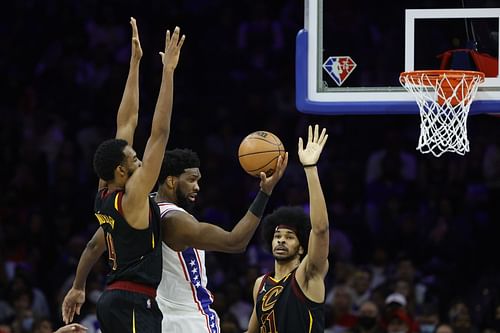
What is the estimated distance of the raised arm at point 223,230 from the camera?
632 cm

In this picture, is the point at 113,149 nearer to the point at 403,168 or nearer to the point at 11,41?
the point at 403,168

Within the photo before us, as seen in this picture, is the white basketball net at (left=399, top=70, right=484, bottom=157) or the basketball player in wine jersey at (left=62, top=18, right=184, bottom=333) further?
the white basketball net at (left=399, top=70, right=484, bottom=157)

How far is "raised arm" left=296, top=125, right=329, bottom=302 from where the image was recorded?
20.9ft

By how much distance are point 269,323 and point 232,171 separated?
6348mm

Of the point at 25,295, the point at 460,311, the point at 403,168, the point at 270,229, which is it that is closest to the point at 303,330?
the point at 270,229

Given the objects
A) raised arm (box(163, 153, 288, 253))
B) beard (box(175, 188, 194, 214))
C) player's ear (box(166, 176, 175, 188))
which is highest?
player's ear (box(166, 176, 175, 188))

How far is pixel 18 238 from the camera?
39.6ft

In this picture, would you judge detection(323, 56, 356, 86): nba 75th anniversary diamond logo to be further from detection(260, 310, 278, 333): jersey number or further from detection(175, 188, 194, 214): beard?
detection(260, 310, 278, 333): jersey number

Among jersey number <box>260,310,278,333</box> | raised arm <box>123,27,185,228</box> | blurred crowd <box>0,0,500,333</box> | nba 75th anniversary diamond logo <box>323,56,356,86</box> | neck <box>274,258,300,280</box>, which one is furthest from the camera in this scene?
blurred crowd <box>0,0,500,333</box>

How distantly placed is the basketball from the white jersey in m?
0.49

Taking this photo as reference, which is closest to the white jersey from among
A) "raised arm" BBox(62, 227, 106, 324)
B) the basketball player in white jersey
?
the basketball player in white jersey

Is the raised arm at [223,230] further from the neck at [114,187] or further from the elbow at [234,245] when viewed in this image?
the neck at [114,187]

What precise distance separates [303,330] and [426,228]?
18.3ft

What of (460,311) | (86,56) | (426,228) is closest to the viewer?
(460,311)
